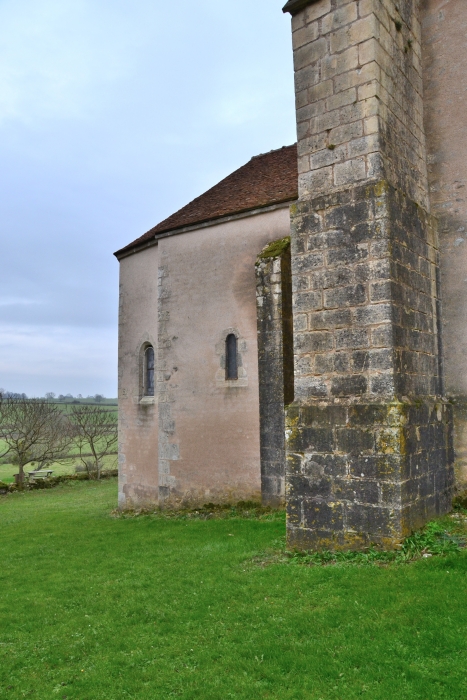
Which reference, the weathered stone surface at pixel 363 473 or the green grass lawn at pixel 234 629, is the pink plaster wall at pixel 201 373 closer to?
the green grass lawn at pixel 234 629

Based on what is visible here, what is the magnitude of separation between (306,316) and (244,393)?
4.72 m

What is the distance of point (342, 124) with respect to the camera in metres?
6.25

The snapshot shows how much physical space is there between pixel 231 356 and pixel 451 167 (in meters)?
5.65

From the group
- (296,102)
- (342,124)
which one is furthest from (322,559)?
(296,102)

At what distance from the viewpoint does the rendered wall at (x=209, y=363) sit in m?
10.8

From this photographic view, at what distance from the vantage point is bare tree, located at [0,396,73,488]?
83.4 feet

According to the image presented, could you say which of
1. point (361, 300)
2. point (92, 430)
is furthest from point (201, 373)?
point (92, 430)

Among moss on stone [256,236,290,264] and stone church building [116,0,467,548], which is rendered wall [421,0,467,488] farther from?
moss on stone [256,236,290,264]

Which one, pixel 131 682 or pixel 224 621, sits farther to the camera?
pixel 224 621

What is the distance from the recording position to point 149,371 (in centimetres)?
1359

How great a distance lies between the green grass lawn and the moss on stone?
5145 millimetres

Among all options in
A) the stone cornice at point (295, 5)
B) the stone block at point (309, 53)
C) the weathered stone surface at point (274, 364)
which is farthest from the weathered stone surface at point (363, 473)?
the stone cornice at point (295, 5)

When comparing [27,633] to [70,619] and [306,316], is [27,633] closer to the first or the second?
[70,619]

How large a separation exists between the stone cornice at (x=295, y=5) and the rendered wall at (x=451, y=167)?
1.81 meters
